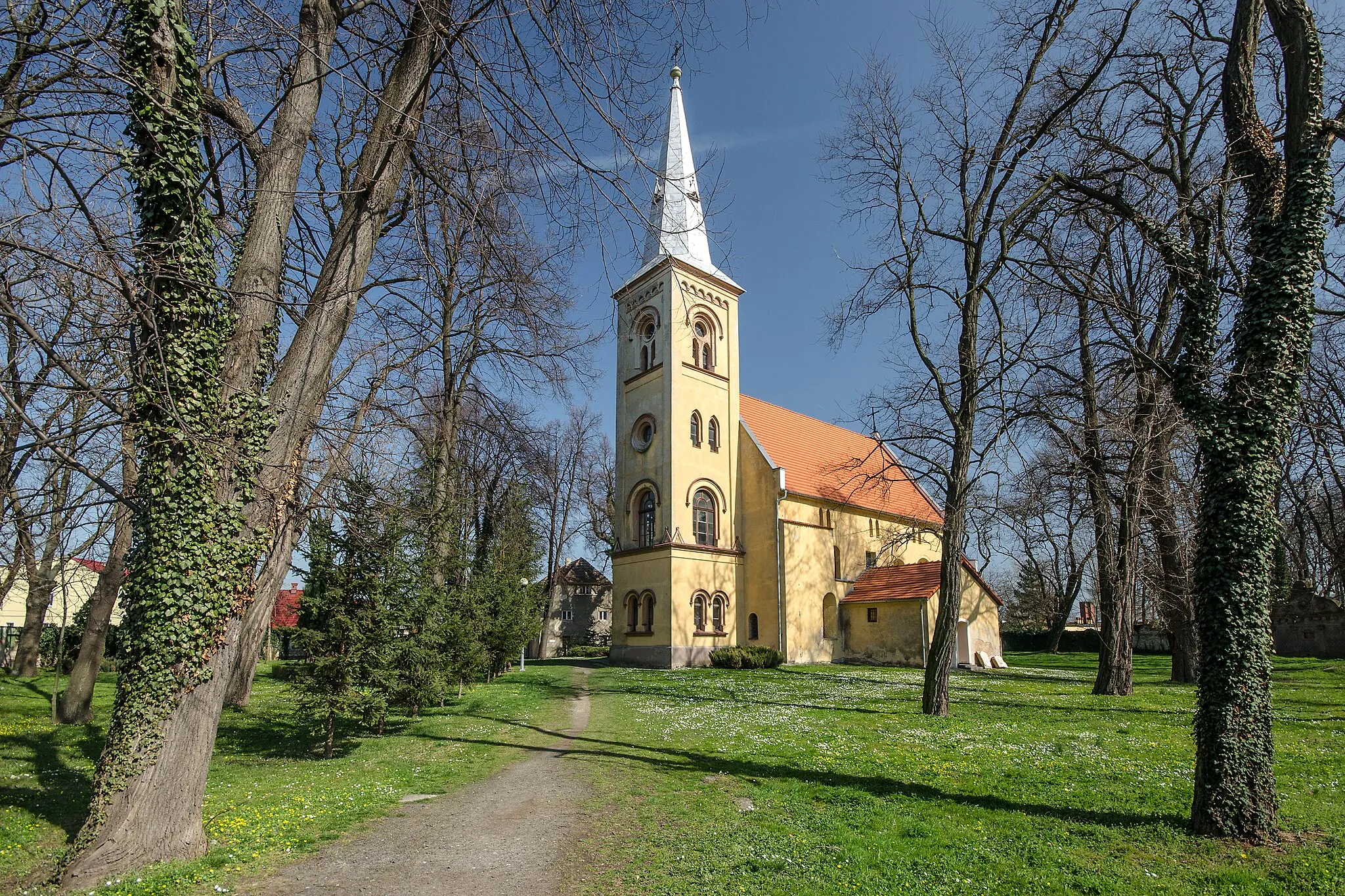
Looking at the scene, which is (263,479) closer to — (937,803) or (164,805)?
(164,805)

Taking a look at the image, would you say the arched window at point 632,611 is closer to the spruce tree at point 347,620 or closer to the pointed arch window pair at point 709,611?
the pointed arch window pair at point 709,611

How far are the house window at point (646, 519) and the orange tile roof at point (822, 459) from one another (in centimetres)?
572

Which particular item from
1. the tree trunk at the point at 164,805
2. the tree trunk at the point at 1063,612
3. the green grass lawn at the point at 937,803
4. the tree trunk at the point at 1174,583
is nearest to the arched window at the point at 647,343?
the green grass lawn at the point at 937,803

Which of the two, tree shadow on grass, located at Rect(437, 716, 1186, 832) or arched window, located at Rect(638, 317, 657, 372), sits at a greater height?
arched window, located at Rect(638, 317, 657, 372)

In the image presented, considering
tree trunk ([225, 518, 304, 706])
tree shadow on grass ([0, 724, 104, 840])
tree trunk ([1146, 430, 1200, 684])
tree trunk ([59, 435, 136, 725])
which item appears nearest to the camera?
tree shadow on grass ([0, 724, 104, 840])

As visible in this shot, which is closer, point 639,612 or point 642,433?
point 639,612

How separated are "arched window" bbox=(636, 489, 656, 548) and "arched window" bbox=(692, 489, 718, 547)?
1.80 meters

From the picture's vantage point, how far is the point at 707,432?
30828mm

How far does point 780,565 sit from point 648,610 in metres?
5.81

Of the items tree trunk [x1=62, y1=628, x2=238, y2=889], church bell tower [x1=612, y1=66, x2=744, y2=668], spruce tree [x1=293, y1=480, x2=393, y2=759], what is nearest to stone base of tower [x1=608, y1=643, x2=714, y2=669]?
church bell tower [x1=612, y1=66, x2=744, y2=668]

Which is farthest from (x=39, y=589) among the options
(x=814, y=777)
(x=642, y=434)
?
(x=642, y=434)

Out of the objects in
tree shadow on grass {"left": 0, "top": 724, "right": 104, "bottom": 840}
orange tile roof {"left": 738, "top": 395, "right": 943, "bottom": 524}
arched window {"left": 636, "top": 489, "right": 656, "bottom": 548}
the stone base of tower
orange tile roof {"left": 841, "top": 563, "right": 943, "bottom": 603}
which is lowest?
the stone base of tower

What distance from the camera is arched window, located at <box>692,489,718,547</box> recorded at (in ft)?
97.7

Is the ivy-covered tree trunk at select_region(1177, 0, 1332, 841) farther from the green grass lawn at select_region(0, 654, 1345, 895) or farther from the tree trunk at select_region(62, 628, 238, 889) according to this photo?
the tree trunk at select_region(62, 628, 238, 889)
